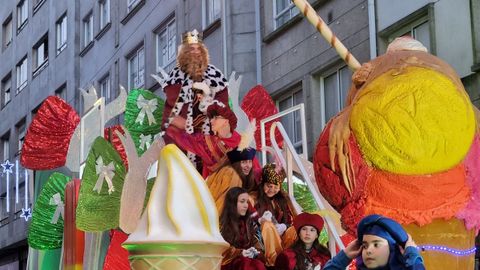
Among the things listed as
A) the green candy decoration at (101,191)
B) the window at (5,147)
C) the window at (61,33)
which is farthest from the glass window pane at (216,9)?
the window at (5,147)

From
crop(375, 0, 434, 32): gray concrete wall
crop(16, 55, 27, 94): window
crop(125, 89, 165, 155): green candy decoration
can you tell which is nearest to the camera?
crop(125, 89, 165, 155): green candy decoration

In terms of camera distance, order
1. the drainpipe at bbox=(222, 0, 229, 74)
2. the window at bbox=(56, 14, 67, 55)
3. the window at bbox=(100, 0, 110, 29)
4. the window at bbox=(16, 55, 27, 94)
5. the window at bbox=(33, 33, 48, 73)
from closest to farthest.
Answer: the drainpipe at bbox=(222, 0, 229, 74) → the window at bbox=(100, 0, 110, 29) → the window at bbox=(56, 14, 67, 55) → the window at bbox=(33, 33, 48, 73) → the window at bbox=(16, 55, 27, 94)

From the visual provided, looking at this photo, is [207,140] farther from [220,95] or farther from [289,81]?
[289,81]

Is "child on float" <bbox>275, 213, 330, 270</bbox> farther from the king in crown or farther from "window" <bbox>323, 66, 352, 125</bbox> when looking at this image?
"window" <bbox>323, 66, 352, 125</bbox>

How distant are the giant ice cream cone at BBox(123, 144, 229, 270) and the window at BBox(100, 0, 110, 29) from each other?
72.5 feet

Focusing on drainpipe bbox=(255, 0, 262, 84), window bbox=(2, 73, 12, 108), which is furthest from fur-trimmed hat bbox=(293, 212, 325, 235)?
window bbox=(2, 73, 12, 108)

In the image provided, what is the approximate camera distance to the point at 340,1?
15.0m

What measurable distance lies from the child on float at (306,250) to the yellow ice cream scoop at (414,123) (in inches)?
44.7

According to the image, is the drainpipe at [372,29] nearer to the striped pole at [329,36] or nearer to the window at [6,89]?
the striped pole at [329,36]

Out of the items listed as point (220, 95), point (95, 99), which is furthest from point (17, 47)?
point (220, 95)

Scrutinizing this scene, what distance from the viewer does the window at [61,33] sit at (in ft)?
99.3

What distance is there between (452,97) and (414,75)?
228 millimetres

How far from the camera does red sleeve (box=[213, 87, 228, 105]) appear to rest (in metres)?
7.18

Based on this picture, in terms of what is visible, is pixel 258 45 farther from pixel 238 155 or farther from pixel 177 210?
pixel 177 210
